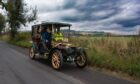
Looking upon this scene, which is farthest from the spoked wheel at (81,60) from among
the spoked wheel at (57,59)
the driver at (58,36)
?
the driver at (58,36)

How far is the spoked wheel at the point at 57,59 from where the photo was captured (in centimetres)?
945

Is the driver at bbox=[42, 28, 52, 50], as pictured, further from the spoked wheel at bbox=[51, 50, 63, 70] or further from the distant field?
the distant field

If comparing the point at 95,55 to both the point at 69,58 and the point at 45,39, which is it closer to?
the point at 69,58

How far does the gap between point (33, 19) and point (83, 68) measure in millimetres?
22945

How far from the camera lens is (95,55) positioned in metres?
11.2

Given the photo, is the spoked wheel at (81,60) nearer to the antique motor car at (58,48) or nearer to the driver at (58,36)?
the antique motor car at (58,48)

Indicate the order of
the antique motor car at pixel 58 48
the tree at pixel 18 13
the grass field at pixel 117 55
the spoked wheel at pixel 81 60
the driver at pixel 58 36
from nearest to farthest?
the grass field at pixel 117 55, the antique motor car at pixel 58 48, the spoked wheel at pixel 81 60, the driver at pixel 58 36, the tree at pixel 18 13

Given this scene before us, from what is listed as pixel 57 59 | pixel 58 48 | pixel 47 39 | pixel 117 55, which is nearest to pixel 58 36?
pixel 47 39

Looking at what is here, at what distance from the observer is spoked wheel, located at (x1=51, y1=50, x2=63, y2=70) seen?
945cm

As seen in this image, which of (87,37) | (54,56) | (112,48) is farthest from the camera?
(87,37)

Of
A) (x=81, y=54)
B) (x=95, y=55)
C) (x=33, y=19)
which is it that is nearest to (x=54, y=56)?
(x=81, y=54)

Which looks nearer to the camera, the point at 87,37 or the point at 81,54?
the point at 81,54

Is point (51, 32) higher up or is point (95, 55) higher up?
point (51, 32)

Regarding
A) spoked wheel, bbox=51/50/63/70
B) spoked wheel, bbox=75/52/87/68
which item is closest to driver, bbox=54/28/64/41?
spoked wheel, bbox=51/50/63/70
